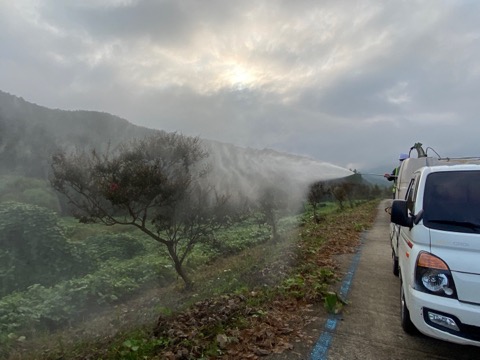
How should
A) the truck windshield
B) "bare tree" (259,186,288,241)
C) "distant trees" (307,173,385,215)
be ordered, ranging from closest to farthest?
the truck windshield < "bare tree" (259,186,288,241) < "distant trees" (307,173,385,215)

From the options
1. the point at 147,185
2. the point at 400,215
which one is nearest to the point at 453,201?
the point at 400,215

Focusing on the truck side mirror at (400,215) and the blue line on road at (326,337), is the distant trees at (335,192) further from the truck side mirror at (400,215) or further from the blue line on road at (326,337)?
the truck side mirror at (400,215)

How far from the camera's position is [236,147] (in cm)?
2212

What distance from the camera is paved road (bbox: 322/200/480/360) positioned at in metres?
3.92

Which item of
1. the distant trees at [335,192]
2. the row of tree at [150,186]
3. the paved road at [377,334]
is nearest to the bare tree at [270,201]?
the distant trees at [335,192]

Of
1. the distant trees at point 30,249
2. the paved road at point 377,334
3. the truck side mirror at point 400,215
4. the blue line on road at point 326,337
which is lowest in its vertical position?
the distant trees at point 30,249

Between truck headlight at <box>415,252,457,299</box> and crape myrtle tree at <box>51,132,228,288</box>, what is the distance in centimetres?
721

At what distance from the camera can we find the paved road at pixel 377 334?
392cm

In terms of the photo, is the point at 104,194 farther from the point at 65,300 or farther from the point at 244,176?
the point at 244,176

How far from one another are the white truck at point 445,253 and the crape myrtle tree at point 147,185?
6.93 meters

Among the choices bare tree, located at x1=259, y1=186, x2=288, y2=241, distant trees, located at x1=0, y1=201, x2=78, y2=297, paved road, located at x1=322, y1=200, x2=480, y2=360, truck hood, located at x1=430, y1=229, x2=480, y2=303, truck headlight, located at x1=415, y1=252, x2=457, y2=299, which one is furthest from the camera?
bare tree, located at x1=259, y1=186, x2=288, y2=241

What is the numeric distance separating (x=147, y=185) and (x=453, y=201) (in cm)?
731

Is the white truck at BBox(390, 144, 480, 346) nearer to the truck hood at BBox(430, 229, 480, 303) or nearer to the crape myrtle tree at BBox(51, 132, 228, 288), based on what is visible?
the truck hood at BBox(430, 229, 480, 303)

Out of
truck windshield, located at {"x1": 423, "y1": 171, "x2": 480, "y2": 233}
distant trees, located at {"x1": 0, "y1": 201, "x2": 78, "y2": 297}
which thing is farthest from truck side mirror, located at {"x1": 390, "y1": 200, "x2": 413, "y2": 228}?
distant trees, located at {"x1": 0, "y1": 201, "x2": 78, "y2": 297}
